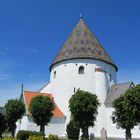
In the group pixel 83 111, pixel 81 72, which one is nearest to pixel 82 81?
pixel 81 72

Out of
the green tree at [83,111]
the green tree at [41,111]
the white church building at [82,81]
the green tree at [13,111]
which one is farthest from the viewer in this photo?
the white church building at [82,81]

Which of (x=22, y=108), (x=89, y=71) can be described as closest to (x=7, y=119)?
(x=22, y=108)

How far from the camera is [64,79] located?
47750 mm

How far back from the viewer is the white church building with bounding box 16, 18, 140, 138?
4469 centimetres

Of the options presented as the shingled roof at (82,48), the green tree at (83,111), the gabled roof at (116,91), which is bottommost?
the green tree at (83,111)

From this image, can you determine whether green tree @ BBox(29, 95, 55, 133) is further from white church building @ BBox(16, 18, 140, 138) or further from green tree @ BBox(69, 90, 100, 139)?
white church building @ BBox(16, 18, 140, 138)

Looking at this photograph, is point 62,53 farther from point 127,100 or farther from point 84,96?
point 127,100

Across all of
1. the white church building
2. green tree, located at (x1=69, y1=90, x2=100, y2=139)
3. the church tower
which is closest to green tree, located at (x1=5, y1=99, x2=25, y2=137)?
the white church building

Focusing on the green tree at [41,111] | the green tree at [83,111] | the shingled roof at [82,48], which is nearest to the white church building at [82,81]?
the shingled roof at [82,48]

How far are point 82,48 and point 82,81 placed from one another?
5.90m

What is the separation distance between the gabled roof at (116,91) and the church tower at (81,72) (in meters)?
0.69

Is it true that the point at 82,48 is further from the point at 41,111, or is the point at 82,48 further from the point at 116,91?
the point at 41,111

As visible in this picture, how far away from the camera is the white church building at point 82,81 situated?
44.7m

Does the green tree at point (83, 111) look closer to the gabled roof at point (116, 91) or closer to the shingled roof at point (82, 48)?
the gabled roof at point (116, 91)
